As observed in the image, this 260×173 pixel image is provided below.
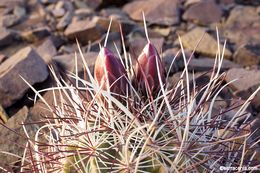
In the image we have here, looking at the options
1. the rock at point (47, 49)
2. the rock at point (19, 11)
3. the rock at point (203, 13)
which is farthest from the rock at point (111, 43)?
the rock at point (19, 11)

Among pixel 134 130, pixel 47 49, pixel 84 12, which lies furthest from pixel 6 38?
pixel 134 130

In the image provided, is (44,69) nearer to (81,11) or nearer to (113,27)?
(113,27)

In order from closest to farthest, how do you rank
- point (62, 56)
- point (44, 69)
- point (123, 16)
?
point (44, 69), point (62, 56), point (123, 16)

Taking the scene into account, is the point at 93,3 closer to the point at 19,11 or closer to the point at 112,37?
the point at 19,11

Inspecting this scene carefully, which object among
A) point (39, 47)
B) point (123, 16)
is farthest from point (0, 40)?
point (123, 16)

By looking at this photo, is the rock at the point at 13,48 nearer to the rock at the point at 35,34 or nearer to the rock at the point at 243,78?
the rock at the point at 35,34
